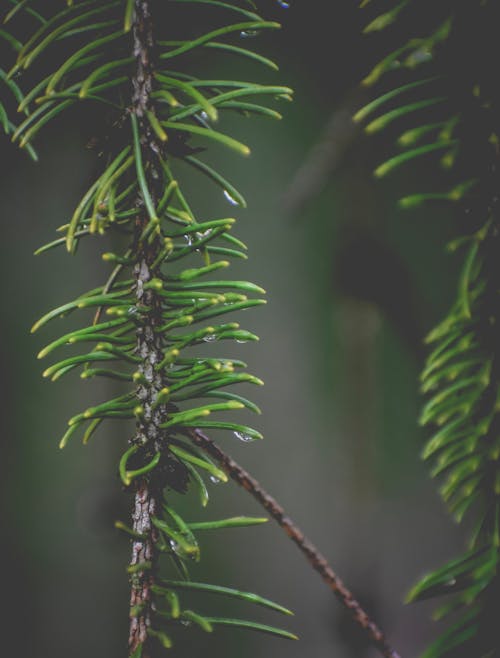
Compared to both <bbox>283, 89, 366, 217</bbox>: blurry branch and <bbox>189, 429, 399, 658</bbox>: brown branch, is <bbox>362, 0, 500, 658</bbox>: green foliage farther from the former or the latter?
<bbox>283, 89, 366, 217</bbox>: blurry branch

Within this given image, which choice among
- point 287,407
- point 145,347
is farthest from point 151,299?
point 287,407

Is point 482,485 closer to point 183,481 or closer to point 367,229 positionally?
point 183,481

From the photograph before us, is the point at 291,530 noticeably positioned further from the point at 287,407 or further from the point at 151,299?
the point at 287,407

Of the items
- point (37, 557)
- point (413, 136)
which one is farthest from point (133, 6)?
point (37, 557)

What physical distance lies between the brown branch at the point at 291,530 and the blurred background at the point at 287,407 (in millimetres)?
185

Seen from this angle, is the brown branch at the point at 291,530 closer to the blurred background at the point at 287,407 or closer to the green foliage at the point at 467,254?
the green foliage at the point at 467,254

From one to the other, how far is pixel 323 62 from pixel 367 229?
10cm

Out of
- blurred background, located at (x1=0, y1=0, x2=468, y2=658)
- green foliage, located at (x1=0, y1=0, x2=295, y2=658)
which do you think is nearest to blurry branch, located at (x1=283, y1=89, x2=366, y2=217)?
blurred background, located at (x1=0, y1=0, x2=468, y2=658)

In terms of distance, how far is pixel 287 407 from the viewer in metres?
0.32

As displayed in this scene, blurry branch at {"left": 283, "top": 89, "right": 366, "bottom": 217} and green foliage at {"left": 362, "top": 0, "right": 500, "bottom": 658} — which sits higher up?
blurry branch at {"left": 283, "top": 89, "right": 366, "bottom": 217}

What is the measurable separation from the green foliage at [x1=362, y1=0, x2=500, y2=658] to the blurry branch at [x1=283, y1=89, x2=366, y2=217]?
0.55 ft

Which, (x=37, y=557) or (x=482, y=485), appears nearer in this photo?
(x=482, y=485)

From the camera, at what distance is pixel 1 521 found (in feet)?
1.01

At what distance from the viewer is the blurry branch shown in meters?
0.29
